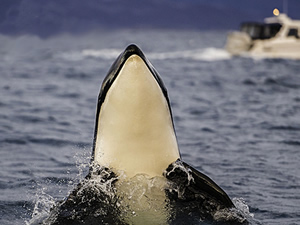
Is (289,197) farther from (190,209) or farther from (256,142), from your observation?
(256,142)

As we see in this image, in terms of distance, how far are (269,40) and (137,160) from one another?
35970 millimetres

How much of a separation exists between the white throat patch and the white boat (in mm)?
29748

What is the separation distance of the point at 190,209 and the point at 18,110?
759 centimetres

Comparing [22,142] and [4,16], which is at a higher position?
[4,16]

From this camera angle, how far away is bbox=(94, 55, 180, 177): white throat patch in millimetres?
4352

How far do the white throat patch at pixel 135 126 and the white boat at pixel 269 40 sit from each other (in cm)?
2975

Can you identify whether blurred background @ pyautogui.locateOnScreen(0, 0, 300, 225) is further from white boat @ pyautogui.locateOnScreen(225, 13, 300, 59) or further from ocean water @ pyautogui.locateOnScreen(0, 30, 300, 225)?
white boat @ pyautogui.locateOnScreen(225, 13, 300, 59)

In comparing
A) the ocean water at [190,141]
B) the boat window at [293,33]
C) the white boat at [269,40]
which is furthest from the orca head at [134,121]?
the boat window at [293,33]

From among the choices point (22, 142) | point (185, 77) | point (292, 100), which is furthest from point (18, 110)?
point (185, 77)

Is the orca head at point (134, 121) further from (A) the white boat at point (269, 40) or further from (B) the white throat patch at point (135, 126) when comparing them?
(A) the white boat at point (269, 40)

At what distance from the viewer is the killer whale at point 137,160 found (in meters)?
4.22

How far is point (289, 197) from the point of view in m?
5.71

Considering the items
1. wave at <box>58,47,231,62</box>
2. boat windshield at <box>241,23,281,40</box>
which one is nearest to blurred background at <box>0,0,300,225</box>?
wave at <box>58,47,231,62</box>

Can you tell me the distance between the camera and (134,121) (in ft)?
14.4
